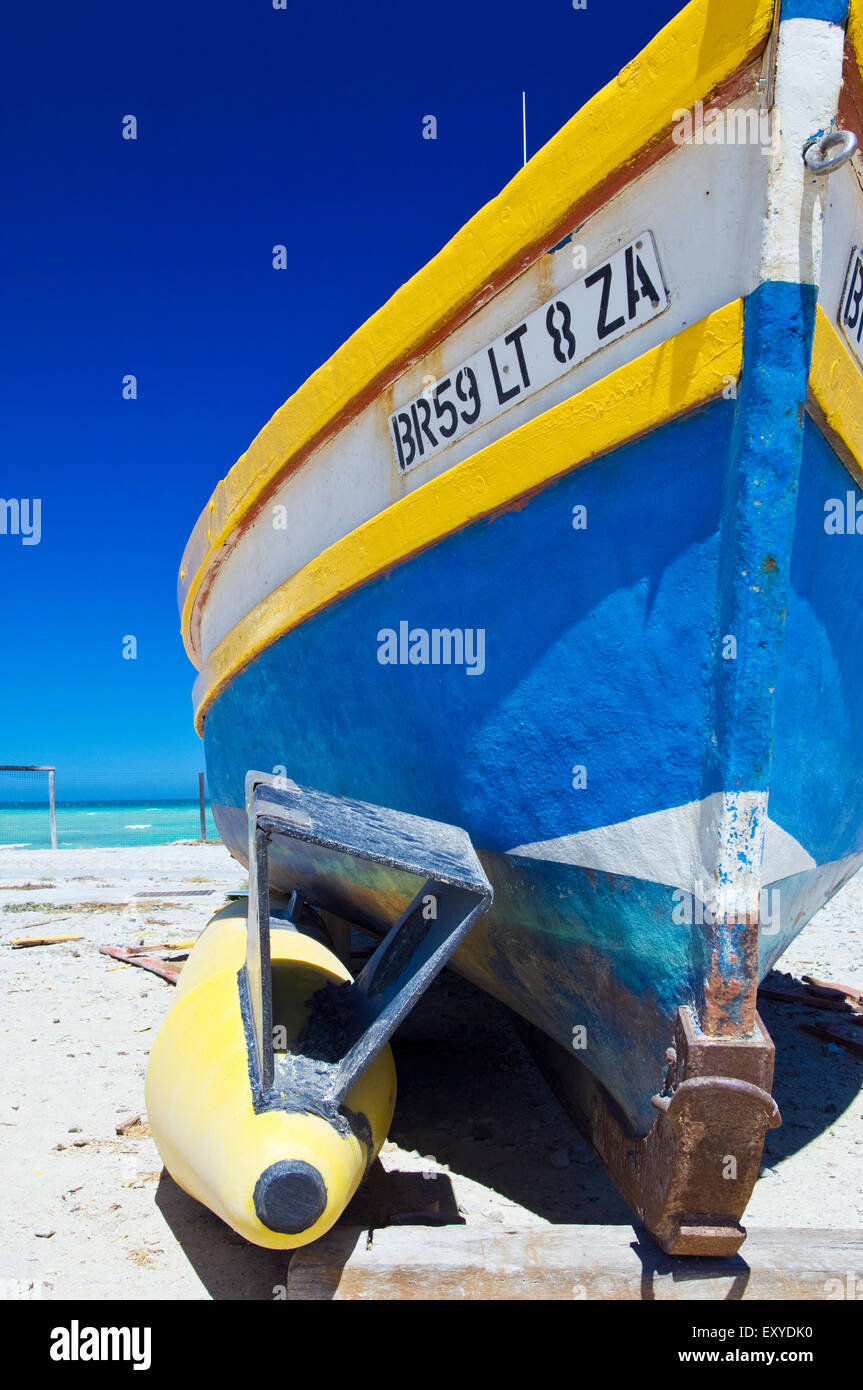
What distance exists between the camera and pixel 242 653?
3900 mm

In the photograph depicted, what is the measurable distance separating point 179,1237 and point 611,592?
1994 mm

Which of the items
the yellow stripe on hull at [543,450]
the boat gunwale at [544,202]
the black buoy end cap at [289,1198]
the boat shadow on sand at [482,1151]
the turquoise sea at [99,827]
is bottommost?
the turquoise sea at [99,827]

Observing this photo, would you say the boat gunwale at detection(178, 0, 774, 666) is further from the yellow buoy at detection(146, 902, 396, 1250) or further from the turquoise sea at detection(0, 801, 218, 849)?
the turquoise sea at detection(0, 801, 218, 849)

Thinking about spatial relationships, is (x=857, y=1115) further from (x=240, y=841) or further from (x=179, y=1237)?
(x=240, y=841)

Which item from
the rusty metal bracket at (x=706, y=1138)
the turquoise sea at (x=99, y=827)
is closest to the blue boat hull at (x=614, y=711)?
the rusty metal bracket at (x=706, y=1138)

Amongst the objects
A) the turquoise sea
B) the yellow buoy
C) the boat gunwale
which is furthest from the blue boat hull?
the turquoise sea

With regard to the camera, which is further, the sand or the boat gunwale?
the sand

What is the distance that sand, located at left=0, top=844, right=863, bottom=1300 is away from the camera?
86.3 inches

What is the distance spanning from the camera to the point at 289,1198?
1.71 meters

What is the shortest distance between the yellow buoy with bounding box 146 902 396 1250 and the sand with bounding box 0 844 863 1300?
1.02 ft

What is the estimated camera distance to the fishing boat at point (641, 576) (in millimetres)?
1748

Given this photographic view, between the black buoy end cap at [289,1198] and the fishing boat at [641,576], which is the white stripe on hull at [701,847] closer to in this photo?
the fishing boat at [641,576]

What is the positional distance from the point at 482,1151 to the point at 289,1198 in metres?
1.34
